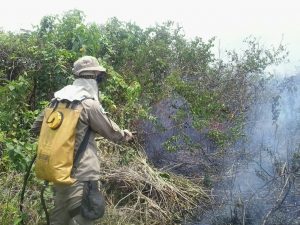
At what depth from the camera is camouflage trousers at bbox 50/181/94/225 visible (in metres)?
3.41

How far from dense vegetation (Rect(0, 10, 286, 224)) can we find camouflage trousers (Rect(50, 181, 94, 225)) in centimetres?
117

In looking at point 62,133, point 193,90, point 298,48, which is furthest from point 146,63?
point 298,48

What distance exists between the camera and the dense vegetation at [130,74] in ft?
18.3

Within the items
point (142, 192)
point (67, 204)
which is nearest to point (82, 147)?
point (67, 204)

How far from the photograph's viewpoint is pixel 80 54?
6590 millimetres

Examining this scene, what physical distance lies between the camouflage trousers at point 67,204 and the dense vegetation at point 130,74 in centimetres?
117

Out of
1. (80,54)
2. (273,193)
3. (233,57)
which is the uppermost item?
(233,57)

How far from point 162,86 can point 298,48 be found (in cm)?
526

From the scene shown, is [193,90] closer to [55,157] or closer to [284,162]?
[284,162]

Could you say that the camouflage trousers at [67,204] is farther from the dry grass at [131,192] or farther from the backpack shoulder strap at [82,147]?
the dry grass at [131,192]

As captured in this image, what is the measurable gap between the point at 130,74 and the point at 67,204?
4236 mm

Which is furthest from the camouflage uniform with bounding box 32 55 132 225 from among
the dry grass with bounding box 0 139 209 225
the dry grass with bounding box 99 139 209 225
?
the dry grass with bounding box 99 139 209 225

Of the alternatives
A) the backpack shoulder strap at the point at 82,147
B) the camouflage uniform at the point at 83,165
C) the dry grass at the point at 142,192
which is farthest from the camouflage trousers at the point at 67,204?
the dry grass at the point at 142,192

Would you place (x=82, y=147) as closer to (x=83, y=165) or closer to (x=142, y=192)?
(x=83, y=165)
